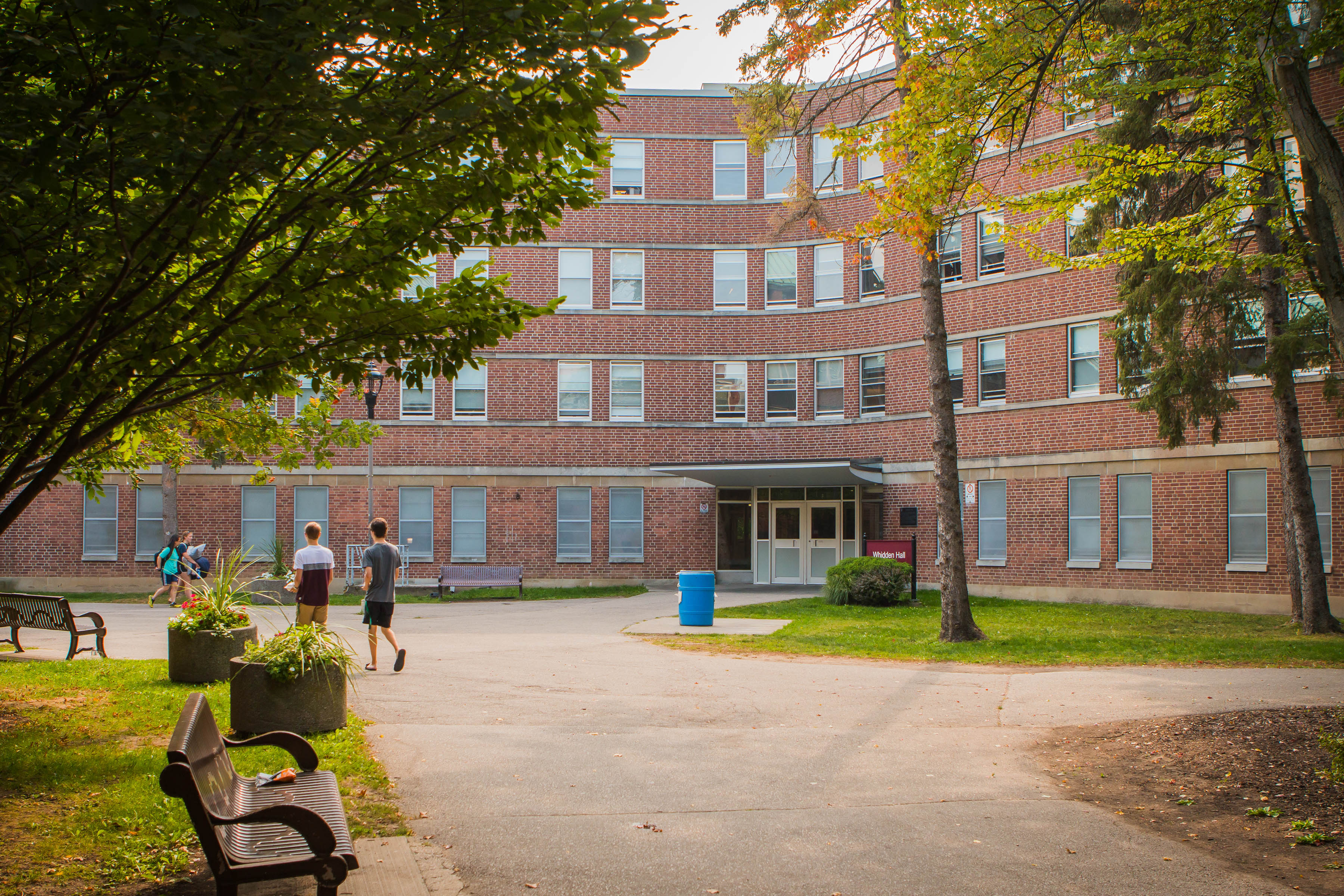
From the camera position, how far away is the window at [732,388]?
3075 cm

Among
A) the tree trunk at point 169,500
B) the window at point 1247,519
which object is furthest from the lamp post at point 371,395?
the window at point 1247,519

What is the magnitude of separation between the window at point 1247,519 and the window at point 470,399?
19.1 metres

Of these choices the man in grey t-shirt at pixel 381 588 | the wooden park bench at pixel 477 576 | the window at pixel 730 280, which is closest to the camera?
the man in grey t-shirt at pixel 381 588

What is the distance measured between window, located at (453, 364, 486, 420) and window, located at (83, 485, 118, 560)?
32.4 feet

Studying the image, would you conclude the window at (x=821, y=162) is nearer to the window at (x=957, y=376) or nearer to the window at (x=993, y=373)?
the window at (x=957, y=376)

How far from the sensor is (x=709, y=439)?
101 feet

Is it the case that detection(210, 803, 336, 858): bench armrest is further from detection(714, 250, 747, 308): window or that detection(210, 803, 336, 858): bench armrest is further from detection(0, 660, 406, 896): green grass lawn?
detection(714, 250, 747, 308): window

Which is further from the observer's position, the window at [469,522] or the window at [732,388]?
the window at [732,388]

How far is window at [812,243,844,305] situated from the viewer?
98.5 ft

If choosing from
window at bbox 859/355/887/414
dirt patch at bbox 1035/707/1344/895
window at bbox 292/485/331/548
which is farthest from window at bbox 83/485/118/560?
dirt patch at bbox 1035/707/1344/895

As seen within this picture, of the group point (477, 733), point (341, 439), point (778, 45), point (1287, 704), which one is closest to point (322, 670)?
point (477, 733)

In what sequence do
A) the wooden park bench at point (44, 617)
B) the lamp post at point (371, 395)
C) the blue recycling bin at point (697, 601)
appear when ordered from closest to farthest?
the wooden park bench at point (44, 617)
the blue recycling bin at point (697, 601)
the lamp post at point (371, 395)

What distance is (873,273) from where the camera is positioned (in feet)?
96.5

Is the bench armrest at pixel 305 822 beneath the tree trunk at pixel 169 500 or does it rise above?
beneath
